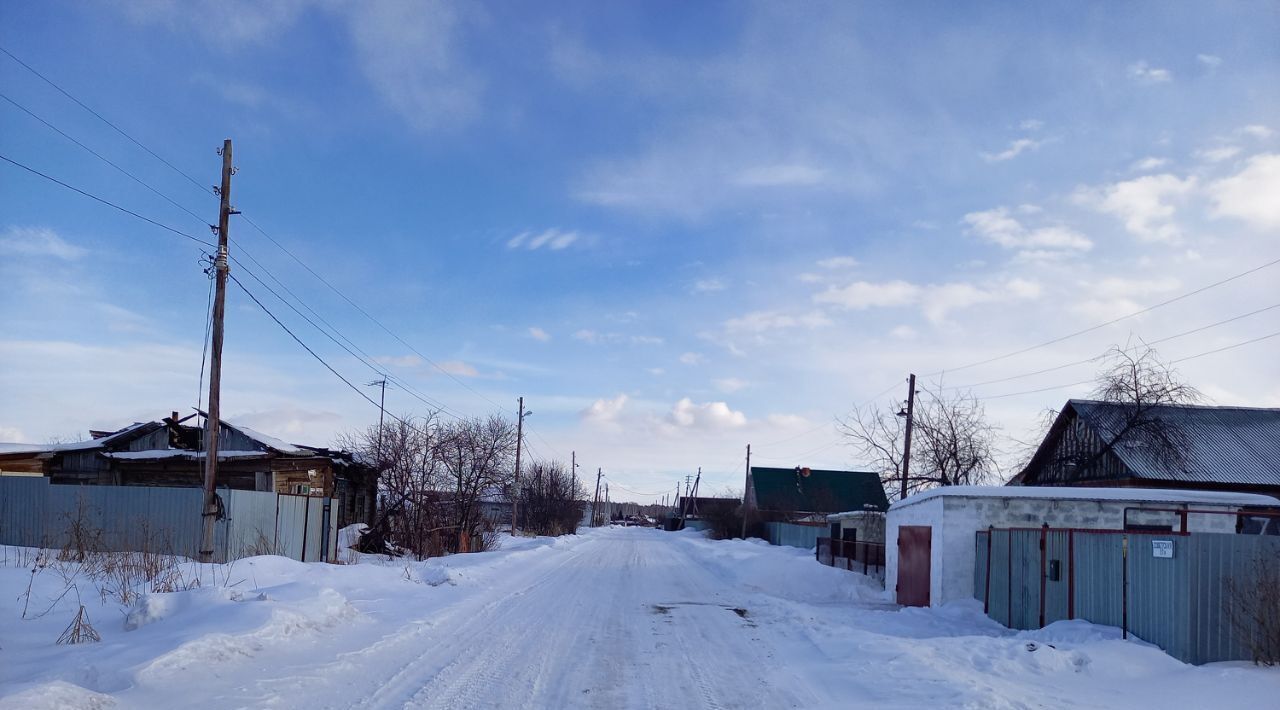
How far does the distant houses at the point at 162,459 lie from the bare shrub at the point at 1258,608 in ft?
87.1

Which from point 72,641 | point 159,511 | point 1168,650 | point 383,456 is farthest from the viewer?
point 383,456

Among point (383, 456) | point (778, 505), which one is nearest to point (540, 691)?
point (383, 456)

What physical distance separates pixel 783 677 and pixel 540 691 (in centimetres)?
297

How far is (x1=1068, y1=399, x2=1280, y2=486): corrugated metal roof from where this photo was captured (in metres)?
32.3

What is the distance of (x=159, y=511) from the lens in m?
21.2

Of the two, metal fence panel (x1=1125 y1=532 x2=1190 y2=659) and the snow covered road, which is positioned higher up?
metal fence panel (x1=1125 y1=532 x2=1190 y2=659)

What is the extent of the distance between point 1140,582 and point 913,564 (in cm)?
852

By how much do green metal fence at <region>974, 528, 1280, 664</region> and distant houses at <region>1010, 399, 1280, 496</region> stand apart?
62.6 ft

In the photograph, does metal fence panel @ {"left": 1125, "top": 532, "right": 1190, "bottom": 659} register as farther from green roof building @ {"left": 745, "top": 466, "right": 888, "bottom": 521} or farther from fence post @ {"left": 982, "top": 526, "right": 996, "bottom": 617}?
green roof building @ {"left": 745, "top": 466, "right": 888, "bottom": 521}

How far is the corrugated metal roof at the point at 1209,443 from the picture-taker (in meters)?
32.3

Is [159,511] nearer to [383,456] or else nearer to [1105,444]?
[383,456]

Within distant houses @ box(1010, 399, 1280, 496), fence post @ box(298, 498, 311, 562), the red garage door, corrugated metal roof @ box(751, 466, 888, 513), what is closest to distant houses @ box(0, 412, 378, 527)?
fence post @ box(298, 498, 311, 562)

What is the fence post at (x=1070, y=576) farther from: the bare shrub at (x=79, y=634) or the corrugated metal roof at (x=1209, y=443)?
the corrugated metal roof at (x=1209, y=443)

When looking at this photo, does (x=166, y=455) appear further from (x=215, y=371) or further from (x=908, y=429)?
A: (x=908, y=429)
